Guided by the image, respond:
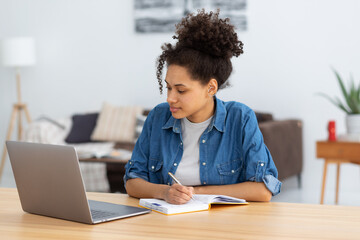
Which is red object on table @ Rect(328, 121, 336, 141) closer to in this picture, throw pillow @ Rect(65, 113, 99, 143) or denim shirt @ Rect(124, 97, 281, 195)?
denim shirt @ Rect(124, 97, 281, 195)

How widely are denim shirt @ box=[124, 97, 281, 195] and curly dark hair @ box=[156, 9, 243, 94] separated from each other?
5.5 inches

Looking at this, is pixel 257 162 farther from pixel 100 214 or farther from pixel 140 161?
pixel 100 214

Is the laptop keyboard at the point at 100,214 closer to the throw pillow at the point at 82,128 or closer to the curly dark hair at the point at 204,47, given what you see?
the curly dark hair at the point at 204,47

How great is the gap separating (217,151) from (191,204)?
0.35m

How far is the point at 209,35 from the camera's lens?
5.99 feet

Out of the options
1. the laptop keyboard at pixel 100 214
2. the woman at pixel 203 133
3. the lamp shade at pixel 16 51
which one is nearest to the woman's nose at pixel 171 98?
the woman at pixel 203 133

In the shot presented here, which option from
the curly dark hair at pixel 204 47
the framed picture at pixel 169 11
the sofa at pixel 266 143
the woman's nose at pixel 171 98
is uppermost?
the framed picture at pixel 169 11

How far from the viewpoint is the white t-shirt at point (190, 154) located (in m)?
1.90

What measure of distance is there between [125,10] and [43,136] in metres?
1.54

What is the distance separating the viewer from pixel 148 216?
1499 millimetres

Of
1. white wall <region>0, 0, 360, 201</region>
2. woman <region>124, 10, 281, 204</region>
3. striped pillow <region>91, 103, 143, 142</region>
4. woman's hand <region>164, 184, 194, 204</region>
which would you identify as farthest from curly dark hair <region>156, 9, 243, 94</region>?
striped pillow <region>91, 103, 143, 142</region>

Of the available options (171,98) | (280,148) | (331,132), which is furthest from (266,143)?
(171,98)

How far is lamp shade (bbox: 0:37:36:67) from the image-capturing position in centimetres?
566

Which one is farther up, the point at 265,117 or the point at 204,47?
the point at 204,47
